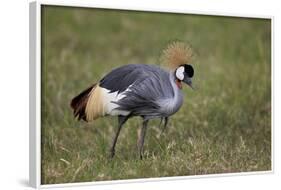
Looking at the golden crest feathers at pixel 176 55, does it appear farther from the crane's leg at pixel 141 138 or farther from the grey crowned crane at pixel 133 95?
the crane's leg at pixel 141 138

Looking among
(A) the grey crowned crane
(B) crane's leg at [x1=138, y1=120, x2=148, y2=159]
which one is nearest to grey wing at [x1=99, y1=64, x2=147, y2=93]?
(A) the grey crowned crane

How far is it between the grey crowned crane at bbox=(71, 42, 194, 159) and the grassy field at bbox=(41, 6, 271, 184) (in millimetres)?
186

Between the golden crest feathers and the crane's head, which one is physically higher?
the golden crest feathers

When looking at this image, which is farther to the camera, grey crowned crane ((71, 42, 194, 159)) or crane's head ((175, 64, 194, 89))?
crane's head ((175, 64, 194, 89))

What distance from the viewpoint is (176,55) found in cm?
592

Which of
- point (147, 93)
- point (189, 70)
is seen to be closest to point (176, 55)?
point (189, 70)

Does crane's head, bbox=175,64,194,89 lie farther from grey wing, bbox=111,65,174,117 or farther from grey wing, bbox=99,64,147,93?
grey wing, bbox=99,64,147,93

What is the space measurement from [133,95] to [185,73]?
42 centimetres

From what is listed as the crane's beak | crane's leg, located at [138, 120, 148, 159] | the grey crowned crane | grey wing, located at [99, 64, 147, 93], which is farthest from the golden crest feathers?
crane's leg, located at [138, 120, 148, 159]

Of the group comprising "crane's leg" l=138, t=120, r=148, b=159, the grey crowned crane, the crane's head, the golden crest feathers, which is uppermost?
the golden crest feathers

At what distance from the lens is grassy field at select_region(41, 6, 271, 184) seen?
577 cm

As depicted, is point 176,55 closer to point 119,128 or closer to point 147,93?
point 147,93

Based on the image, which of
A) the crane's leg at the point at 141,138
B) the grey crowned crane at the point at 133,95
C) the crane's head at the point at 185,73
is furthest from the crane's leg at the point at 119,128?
the crane's head at the point at 185,73

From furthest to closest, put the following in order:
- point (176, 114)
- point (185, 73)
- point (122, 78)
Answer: point (176, 114) < point (185, 73) < point (122, 78)
